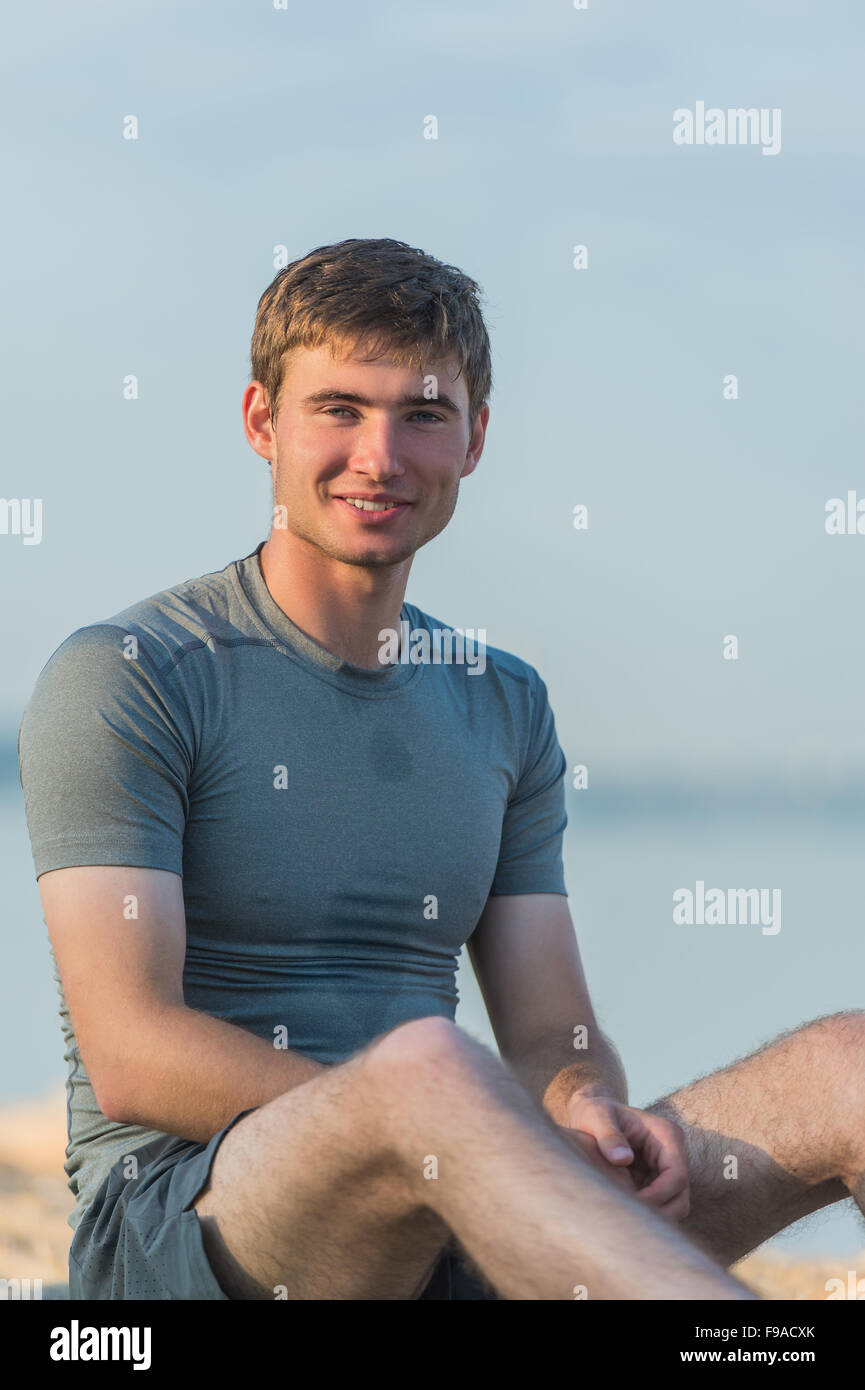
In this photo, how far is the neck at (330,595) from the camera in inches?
115

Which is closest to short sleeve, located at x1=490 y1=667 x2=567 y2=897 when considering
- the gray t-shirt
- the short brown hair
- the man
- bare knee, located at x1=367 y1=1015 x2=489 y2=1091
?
the man

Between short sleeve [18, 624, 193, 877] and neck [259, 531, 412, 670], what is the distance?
360 millimetres

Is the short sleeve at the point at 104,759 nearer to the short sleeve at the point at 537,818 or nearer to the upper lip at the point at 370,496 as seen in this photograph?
the upper lip at the point at 370,496

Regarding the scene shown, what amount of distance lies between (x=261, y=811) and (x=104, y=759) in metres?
0.29

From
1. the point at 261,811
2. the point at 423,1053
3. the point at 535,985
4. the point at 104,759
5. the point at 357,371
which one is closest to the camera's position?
the point at 423,1053

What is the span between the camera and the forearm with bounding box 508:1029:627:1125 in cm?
271

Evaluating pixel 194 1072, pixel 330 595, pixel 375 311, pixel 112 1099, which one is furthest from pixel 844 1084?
pixel 375 311

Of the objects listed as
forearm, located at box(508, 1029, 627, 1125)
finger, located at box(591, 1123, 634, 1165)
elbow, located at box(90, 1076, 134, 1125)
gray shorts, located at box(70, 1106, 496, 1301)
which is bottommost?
gray shorts, located at box(70, 1106, 496, 1301)

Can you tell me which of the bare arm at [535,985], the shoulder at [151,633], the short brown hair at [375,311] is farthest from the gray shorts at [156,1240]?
the short brown hair at [375,311]

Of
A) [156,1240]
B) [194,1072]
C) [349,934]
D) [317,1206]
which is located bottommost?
[156,1240]

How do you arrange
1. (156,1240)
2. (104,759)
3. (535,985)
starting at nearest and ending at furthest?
(156,1240) < (104,759) < (535,985)

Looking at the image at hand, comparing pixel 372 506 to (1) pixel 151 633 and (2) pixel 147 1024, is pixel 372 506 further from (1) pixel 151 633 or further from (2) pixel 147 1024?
(2) pixel 147 1024

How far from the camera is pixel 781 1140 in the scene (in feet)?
8.27

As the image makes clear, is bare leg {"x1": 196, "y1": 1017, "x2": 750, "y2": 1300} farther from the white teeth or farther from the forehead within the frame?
the forehead
